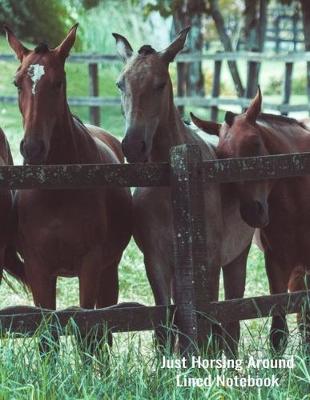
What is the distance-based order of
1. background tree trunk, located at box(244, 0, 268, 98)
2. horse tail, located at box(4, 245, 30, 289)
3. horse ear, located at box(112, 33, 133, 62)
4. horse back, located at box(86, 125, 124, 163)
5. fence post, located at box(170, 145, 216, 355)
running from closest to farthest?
fence post, located at box(170, 145, 216, 355) → horse ear, located at box(112, 33, 133, 62) → horse tail, located at box(4, 245, 30, 289) → horse back, located at box(86, 125, 124, 163) → background tree trunk, located at box(244, 0, 268, 98)

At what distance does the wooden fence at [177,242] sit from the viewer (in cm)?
494

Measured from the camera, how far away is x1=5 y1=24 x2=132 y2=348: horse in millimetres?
5320

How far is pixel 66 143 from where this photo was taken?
18.5ft

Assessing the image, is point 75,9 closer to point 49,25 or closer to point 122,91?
point 49,25

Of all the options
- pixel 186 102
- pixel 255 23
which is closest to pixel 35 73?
pixel 186 102

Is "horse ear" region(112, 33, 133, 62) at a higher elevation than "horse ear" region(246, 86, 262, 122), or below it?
higher

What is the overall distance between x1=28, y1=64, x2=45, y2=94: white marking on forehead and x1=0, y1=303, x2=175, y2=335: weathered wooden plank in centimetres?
124

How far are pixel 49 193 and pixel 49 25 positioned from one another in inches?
788

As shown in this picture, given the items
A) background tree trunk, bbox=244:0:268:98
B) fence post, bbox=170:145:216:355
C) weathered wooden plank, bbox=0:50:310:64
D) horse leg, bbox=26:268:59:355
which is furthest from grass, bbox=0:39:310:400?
background tree trunk, bbox=244:0:268:98

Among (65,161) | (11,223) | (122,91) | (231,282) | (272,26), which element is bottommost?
(231,282)

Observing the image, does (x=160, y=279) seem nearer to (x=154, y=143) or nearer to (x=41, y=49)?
(x=154, y=143)

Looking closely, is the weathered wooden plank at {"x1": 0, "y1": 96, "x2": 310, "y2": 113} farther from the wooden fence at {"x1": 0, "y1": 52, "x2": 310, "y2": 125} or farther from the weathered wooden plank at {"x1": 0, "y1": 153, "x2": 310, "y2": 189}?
the weathered wooden plank at {"x1": 0, "y1": 153, "x2": 310, "y2": 189}

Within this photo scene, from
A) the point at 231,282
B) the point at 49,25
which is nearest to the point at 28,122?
the point at 231,282

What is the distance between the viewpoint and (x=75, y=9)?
2492cm
